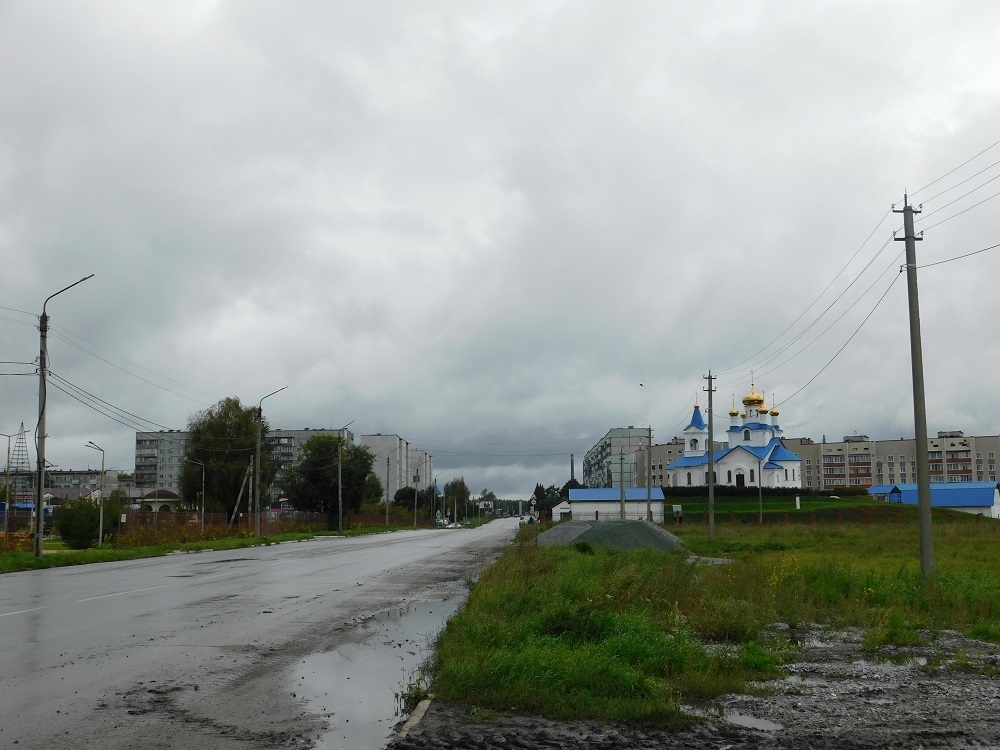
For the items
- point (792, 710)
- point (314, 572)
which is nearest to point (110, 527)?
point (314, 572)

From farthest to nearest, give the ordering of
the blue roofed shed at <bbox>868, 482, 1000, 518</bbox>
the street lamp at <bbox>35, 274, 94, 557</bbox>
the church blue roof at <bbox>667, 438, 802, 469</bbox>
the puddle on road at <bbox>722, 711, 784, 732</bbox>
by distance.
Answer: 1. the church blue roof at <bbox>667, 438, 802, 469</bbox>
2. the blue roofed shed at <bbox>868, 482, 1000, 518</bbox>
3. the street lamp at <bbox>35, 274, 94, 557</bbox>
4. the puddle on road at <bbox>722, 711, 784, 732</bbox>

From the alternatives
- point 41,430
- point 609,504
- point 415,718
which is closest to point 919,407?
point 415,718

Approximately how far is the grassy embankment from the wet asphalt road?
1.85m

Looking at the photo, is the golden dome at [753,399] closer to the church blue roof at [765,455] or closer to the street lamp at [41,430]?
the church blue roof at [765,455]

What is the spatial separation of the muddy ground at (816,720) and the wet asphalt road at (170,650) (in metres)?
1.44

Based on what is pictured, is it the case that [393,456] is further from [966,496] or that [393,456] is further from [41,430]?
[41,430]

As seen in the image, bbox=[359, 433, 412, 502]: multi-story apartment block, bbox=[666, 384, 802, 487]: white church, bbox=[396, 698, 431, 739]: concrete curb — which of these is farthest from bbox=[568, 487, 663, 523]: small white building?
bbox=[396, 698, 431, 739]: concrete curb

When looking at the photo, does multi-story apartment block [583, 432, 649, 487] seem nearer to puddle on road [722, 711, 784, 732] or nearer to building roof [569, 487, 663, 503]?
building roof [569, 487, 663, 503]

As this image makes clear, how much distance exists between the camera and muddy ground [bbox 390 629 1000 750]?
7.04 meters

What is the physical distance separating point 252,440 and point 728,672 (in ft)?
254

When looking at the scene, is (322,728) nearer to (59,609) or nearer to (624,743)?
(624,743)

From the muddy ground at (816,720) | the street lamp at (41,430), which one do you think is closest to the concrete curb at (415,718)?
the muddy ground at (816,720)

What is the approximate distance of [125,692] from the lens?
337 inches

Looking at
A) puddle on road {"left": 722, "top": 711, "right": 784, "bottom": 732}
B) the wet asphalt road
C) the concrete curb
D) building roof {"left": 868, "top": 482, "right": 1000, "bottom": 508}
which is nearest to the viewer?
the concrete curb
